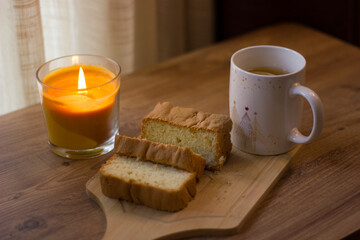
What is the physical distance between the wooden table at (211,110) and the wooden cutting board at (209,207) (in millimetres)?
27

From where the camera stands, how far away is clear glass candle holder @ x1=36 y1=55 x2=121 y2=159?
3.58 ft

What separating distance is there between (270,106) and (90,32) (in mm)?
905

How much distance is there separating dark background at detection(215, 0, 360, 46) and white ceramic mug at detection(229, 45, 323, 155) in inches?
39.7

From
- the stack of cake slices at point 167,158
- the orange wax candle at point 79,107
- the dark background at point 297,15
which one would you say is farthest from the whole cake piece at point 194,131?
the dark background at point 297,15

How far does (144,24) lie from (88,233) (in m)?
1.30

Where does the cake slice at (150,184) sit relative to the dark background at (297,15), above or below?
below

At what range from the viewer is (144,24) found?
2072 millimetres

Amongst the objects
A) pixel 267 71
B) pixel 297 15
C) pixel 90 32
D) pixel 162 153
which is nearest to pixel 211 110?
pixel 267 71

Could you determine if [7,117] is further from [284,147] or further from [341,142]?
[341,142]

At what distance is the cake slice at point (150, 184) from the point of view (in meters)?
0.96

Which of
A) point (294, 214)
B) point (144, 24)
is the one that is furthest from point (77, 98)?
point (144, 24)

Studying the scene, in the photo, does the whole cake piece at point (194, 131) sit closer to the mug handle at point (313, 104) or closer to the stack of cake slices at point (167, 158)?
the stack of cake slices at point (167, 158)

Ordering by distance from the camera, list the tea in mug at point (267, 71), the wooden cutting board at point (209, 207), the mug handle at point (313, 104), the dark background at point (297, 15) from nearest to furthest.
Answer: the wooden cutting board at point (209, 207) < the mug handle at point (313, 104) < the tea in mug at point (267, 71) < the dark background at point (297, 15)

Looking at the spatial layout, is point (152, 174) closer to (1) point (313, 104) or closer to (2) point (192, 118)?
(2) point (192, 118)
